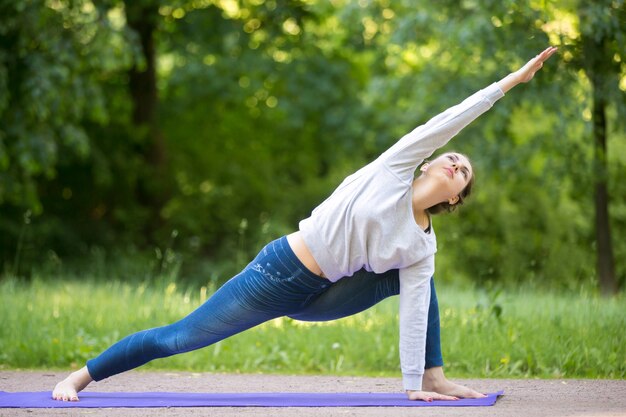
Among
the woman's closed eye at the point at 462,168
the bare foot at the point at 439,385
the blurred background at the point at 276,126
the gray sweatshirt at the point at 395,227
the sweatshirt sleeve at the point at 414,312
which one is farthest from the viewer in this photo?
the blurred background at the point at 276,126

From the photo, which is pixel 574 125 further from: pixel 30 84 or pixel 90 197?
pixel 90 197

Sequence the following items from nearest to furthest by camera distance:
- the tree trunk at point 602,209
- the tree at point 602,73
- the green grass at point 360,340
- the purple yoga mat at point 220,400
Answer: the purple yoga mat at point 220,400 < the green grass at point 360,340 < the tree at point 602,73 < the tree trunk at point 602,209

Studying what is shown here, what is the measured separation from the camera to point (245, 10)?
16.6 m

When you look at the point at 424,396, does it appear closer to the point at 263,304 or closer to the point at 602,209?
the point at 263,304

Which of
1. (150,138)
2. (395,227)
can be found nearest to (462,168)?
(395,227)

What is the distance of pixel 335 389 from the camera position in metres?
5.64

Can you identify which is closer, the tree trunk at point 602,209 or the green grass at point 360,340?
the green grass at point 360,340

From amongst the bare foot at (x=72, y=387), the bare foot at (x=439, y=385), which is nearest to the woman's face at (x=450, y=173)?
the bare foot at (x=439, y=385)

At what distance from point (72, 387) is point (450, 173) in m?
2.26

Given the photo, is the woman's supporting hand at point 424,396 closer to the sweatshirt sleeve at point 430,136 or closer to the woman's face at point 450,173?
the woman's face at point 450,173

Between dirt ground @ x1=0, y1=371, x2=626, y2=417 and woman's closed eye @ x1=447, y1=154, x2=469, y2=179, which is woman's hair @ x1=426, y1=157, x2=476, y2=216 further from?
dirt ground @ x1=0, y1=371, x2=626, y2=417

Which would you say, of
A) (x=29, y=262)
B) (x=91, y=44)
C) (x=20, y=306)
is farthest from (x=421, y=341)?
(x=29, y=262)

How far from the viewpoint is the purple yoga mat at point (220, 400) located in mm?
4738

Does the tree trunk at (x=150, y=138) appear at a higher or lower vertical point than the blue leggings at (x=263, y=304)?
higher
